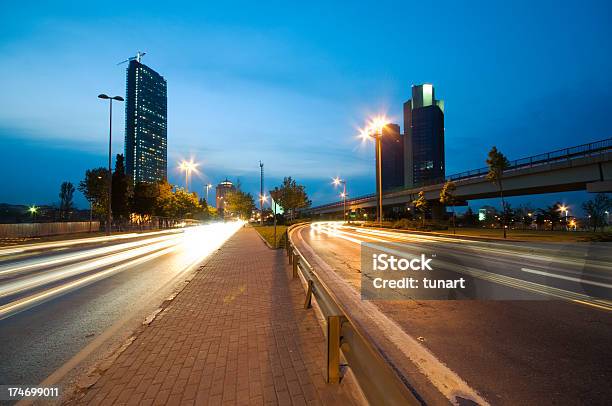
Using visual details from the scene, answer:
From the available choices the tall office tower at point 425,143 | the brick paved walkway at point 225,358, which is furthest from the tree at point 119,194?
the tall office tower at point 425,143

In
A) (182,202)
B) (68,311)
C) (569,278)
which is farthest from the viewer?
(182,202)

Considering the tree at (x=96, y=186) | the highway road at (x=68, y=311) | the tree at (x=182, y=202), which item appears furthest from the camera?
the tree at (x=182, y=202)

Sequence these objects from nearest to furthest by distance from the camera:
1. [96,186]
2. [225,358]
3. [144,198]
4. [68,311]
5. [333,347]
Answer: [333,347] < [225,358] < [68,311] < [96,186] < [144,198]

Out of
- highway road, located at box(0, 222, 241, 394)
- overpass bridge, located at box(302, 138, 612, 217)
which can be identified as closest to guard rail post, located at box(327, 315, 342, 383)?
highway road, located at box(0, 222, 241, 394)

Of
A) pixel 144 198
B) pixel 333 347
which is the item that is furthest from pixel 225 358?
pixel 144 198

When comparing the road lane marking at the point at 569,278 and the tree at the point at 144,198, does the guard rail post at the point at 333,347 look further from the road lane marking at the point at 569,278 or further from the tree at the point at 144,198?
the tree at the point at 144,198

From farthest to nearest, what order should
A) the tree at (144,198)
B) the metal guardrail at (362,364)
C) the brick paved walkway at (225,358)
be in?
the tree at (144,198)
the brick paved walkway at (225,358)
the metal guardrail at (362,364)

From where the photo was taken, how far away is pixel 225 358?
440 cm

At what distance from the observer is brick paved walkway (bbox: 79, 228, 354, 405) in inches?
137

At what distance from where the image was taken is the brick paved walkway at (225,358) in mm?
3475

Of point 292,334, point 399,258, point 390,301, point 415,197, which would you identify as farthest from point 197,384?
point 415,197

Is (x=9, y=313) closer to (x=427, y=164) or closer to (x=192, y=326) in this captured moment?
(x=192, y=326)

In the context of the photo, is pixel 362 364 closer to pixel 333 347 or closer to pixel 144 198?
pixel 333 347

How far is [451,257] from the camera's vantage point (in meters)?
14.7
